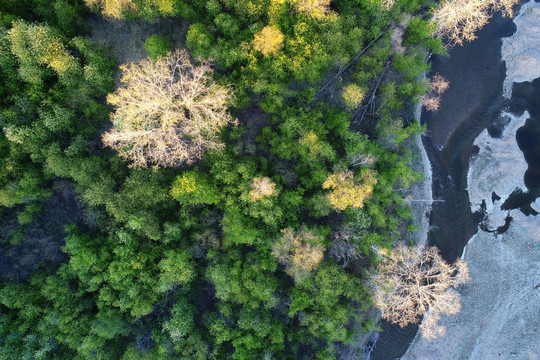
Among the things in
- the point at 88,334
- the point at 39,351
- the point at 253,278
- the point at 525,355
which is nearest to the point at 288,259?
the point at 253,278

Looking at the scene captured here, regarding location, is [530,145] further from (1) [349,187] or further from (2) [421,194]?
(1) [349,187]

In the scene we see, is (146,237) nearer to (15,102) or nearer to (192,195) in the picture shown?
(192,195)

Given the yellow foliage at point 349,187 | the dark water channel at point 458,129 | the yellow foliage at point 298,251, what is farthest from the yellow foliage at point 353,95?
the yellow foliage at point 298,251

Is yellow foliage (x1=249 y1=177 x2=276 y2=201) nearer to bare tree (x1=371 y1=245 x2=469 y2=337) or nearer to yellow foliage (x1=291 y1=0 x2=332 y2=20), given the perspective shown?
bare tree (x1=371 y1=245 x2=469 y2=337)

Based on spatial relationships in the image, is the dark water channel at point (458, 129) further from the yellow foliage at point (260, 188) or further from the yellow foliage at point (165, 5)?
the yellow foliage at point (165, 5)

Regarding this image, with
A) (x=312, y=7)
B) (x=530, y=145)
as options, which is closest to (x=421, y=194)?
(x=530, y=145)
